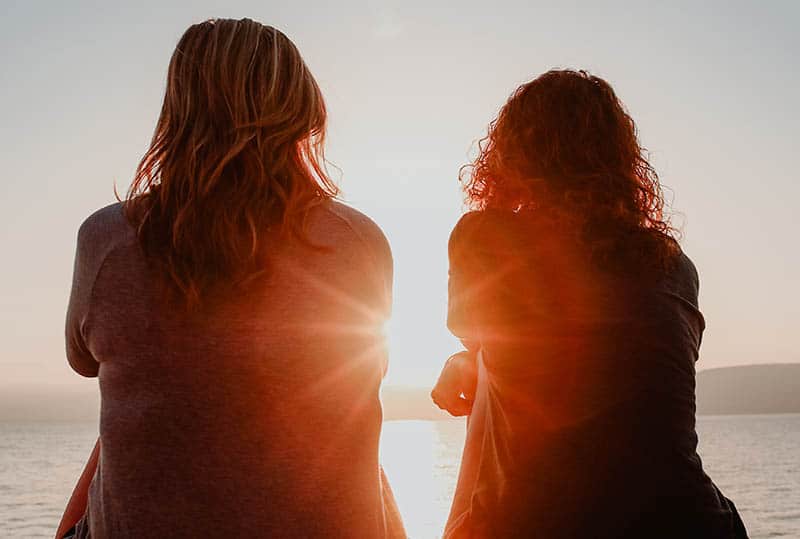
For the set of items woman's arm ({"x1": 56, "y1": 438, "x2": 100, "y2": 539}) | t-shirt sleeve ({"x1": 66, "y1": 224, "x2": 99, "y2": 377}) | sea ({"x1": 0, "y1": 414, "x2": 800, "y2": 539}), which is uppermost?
t-shirt sleeve ({"x1": 66, "y1": 224, "x2": 99, "y2": 377})

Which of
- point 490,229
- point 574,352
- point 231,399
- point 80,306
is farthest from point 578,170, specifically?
point 80,306

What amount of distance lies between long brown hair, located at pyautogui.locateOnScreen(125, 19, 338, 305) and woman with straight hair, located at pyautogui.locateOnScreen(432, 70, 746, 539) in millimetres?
678

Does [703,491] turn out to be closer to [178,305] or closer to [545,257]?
[545,257]

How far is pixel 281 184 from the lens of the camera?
2.10m

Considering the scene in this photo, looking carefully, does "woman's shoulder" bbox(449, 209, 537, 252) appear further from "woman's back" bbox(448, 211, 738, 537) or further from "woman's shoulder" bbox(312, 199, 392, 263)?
"woman's shoulder" bbox(312, 199, 392, 263)

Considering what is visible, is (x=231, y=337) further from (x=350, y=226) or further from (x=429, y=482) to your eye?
(x=429, y=482)

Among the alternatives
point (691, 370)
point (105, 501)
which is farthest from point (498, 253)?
point (105, 501)

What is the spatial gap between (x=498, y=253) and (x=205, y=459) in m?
1.08

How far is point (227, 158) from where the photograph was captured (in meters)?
2.04

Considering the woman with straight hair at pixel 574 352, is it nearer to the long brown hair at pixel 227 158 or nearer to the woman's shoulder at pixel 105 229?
the long brown hair at pixel 227 158

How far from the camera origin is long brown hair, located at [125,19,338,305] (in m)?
1.95

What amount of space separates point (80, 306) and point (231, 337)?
397 millimetres

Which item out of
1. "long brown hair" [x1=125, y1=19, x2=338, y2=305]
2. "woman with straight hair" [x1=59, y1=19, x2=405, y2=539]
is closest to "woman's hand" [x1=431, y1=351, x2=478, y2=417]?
"woman with straight hair" [x1=59, y1=19, x2=405, y2=539]

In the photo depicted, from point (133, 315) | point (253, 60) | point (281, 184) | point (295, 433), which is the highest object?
point (253, 60)
